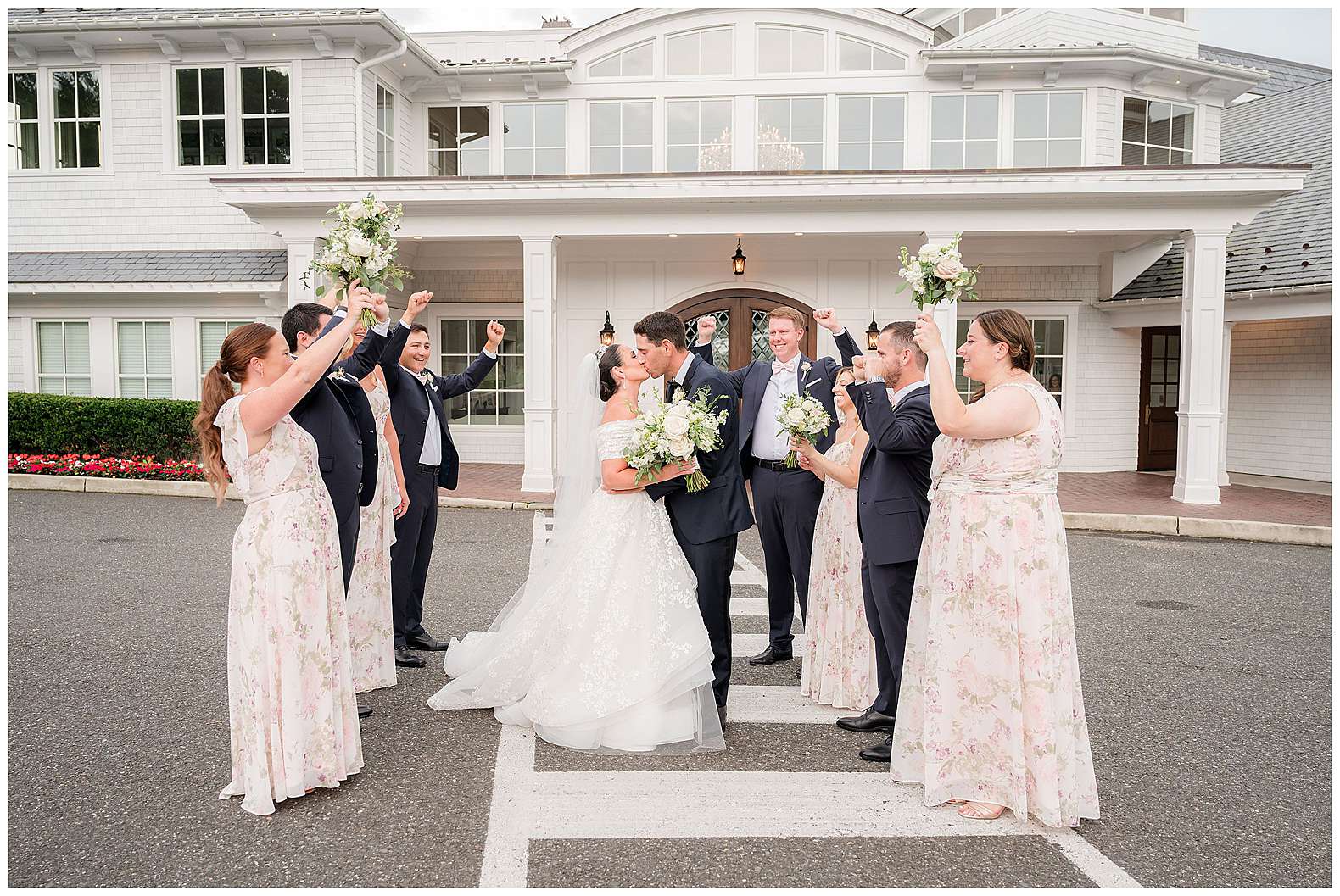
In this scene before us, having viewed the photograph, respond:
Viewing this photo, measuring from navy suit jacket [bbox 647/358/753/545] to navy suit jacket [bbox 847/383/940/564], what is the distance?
2.00 feet

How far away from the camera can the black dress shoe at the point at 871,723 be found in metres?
5.02

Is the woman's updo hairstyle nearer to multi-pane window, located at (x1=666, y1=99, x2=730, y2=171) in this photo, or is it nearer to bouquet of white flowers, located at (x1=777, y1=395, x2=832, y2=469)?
bouquet of white flowers, located at (x1=777, y1=395, x2=832, y2=469)

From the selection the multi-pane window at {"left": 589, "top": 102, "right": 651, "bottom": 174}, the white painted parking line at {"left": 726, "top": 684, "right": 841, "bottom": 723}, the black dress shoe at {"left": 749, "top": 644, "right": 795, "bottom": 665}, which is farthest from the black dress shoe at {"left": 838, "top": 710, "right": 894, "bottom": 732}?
the multi-pane window at {"left": 589, "top": 102, "right": 651, "bottom": 174}

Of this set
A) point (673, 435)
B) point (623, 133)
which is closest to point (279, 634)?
point (673, 435)

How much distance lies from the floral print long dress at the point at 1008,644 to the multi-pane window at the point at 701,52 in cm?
1466

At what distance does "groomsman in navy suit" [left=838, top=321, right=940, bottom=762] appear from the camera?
4.60 metres

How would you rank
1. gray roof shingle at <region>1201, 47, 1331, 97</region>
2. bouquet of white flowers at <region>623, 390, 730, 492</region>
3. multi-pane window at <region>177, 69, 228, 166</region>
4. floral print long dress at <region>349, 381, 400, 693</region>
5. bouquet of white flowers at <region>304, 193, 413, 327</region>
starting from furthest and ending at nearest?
gray roof shingle at <region>1201, 47, 1331, 97</region>
multi-pane window at <region>177, 69, 228, 166</region>
floral print long dress at <region>349, 381, 400, 693</region>
bouquet of white flowers at <region>623, 390, 730, 492</region>
bouquet of white flowers at <region>304, 193, 413, 327</region>

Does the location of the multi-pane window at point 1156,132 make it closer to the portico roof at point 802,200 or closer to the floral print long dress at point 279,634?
the portico roof at point 802,200

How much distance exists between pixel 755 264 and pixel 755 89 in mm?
3136

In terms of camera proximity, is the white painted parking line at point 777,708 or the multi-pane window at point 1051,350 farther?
the multi-pane window at point 1051,350

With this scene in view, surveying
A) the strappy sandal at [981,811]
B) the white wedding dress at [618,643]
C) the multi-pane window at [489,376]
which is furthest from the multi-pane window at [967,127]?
the strappy sandal at [981,811]

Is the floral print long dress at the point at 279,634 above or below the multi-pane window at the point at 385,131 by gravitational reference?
below

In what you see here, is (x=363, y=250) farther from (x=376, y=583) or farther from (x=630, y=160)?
(x=630, y=160)

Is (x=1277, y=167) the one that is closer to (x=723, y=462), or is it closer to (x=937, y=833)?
(x=723, y=462)
